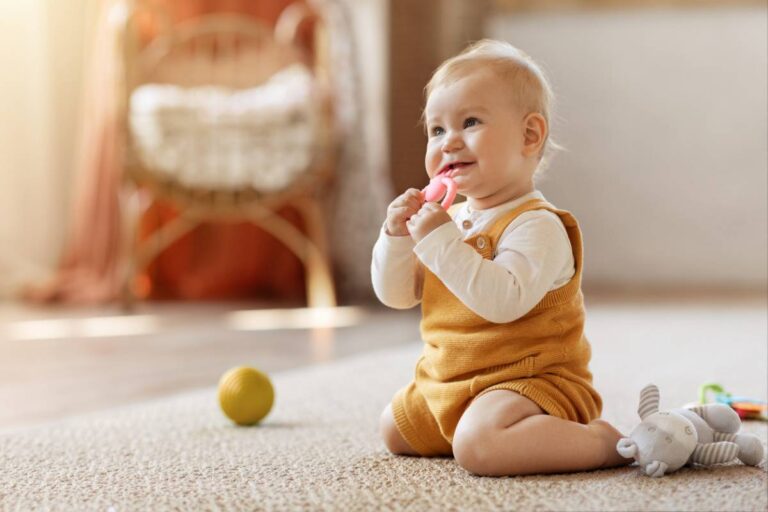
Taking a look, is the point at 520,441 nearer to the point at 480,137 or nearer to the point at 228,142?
the point at 480,137

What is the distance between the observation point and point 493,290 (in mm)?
862

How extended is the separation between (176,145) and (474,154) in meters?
1.74

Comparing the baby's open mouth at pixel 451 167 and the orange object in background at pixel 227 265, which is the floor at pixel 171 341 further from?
the baby's open mouth at pixel 451 167

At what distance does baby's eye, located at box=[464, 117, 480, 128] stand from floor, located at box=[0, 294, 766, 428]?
2.10 ft

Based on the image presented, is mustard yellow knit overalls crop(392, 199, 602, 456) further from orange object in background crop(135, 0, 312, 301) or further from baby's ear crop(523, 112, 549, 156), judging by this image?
orange object in background crop(135, 0, 312, 301)

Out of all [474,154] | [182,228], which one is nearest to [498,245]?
[474,154]

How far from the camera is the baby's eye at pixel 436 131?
953 millimetres

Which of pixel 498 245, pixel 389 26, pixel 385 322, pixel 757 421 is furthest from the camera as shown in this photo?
pixel 389 26

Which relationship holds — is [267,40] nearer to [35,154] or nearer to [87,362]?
[35,154]

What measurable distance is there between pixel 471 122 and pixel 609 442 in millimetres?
307

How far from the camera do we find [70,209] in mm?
3178

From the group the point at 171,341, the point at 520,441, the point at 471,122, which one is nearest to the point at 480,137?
the point at 471,122

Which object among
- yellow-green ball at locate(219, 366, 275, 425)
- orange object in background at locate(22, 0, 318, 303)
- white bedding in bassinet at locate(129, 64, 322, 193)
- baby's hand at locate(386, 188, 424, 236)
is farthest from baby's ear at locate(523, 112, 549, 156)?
orange object in background at locate(22, 0, 318, 303)

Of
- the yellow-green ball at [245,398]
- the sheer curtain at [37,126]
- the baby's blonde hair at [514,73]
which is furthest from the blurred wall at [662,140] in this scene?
the baby's blonde hair at [514,73]
